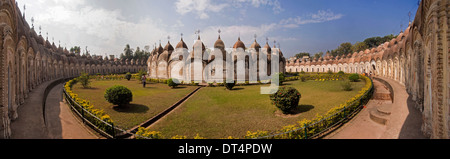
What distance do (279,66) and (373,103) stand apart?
23.6 meters

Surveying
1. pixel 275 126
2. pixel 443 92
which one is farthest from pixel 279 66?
pixel 443 92

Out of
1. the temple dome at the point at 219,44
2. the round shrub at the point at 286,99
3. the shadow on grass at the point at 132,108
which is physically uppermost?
the temple dome at the point at 219,44

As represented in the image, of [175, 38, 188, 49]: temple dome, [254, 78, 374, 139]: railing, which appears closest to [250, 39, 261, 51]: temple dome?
[175, 38, 188, 49]: temple dome

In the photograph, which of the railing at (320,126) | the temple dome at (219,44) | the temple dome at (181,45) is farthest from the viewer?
the temple dome at (181,45)

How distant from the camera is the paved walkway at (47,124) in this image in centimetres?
613

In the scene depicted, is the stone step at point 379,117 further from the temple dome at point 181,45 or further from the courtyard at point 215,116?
the temple dome at point 181,45

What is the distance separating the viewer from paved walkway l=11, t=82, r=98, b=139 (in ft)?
20.1

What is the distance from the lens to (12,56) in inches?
305

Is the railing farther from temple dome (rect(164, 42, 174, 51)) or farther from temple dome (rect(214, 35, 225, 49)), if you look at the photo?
temple dome (rect(164, 42, 174, 51))

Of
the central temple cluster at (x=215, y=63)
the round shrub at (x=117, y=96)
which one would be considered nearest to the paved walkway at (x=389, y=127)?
the round shrub at (x=117, y=96)

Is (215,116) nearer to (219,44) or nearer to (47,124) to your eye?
(47,124)

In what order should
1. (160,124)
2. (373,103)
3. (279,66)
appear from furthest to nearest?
(279,66), (373,103), (160,124)

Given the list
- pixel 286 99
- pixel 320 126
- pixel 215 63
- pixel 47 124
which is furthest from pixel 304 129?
pixel 215 63
